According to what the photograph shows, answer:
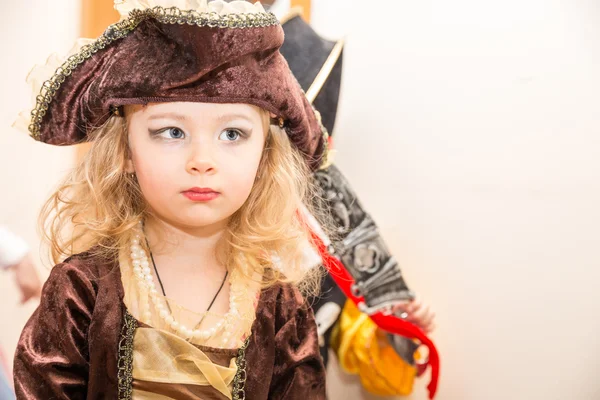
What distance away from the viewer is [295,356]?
99 centimetres

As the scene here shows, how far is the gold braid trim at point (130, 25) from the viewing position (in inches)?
31.5

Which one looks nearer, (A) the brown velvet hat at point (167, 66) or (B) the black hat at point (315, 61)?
(A) the brown velvet hat at point (167, 66)

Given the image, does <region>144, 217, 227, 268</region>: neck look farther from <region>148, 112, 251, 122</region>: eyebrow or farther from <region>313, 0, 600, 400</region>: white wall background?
<region>313, 0, 600, 400</region>: white wall background

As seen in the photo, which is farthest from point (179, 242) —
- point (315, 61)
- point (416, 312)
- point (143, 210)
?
point (416, 312)

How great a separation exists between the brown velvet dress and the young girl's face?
0.14 metres

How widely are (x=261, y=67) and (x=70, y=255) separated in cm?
39

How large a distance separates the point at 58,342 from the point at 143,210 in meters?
0.21

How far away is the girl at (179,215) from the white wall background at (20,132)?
341mm

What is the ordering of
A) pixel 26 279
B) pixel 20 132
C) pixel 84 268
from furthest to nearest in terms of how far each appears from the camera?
pixel 20 132, pixel 26 279, pixel 84 268

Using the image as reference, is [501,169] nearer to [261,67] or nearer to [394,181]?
[394,181]

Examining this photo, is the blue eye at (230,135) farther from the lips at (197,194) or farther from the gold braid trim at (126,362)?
the gold braid trim at (126,362)

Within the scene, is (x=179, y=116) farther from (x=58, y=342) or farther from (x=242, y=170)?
(x=58, y=342)

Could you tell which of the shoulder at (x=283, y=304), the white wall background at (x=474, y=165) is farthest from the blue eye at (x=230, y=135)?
the white wall background at (x=474, y=165)

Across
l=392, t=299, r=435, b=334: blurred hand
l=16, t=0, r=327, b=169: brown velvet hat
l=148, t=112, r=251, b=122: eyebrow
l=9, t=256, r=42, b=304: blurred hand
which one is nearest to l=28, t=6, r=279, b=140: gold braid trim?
l=16, t=0, r=327, b=169: brown velvet hat
